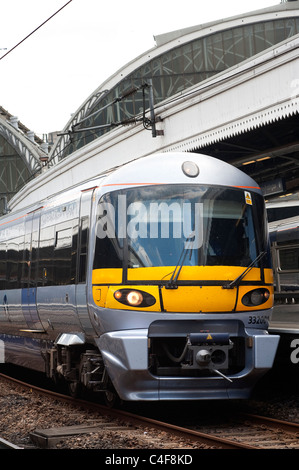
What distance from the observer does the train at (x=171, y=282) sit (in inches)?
369

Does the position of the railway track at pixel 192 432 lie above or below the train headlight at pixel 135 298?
below

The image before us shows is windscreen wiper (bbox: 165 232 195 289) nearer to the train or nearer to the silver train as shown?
the train

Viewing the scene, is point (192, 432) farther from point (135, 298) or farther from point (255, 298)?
point (255, 298)

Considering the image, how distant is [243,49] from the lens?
149 feet

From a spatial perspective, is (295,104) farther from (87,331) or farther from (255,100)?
(87,331)

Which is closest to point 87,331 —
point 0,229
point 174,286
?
point 174,286

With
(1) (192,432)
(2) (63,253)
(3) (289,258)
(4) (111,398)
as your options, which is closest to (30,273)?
(2) (63,253)

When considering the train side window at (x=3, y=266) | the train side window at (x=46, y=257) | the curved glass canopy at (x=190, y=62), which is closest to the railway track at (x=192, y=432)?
the train side window at (x=46, y=257)

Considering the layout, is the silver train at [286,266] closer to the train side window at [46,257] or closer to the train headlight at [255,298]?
the train side window at [46,257]

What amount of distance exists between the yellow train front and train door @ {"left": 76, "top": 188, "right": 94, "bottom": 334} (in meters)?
0.23

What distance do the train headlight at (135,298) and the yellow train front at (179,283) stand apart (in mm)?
11

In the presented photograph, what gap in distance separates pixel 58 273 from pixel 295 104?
4.37 metres

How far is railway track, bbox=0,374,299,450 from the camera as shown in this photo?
830cm

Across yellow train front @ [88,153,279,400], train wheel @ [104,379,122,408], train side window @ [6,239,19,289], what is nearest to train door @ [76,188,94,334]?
yellow train front @ [88,153,279,400]
